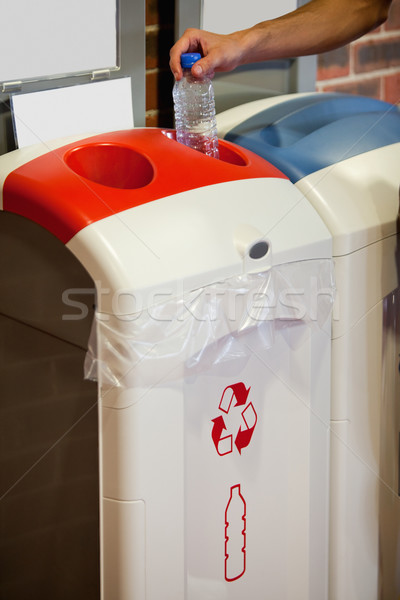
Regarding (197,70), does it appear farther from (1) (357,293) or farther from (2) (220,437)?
(2) (220,437)

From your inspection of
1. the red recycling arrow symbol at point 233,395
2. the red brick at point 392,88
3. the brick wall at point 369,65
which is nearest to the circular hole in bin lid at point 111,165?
the red recycling arrow symbol at point 233,395

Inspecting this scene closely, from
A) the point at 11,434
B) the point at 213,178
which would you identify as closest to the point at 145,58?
the point at 213,178

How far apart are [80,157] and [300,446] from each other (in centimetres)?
70

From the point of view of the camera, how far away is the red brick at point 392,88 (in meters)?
2.65

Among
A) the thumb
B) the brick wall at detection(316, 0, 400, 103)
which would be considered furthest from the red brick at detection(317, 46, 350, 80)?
the thumb

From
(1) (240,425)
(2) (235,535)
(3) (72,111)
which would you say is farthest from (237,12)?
(2) (235,535)

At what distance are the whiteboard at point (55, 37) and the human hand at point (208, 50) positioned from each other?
0.21m

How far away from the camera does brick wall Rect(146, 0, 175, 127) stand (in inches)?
73.6

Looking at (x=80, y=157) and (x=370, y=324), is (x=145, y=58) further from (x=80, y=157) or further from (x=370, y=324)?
(x=370, y=324)

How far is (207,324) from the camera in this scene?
1379 millimetres

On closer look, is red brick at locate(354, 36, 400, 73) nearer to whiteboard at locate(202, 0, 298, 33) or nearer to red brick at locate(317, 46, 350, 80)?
red brick at locate(317, 46, 350, 80)

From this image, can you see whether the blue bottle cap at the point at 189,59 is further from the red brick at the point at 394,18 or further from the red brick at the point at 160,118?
the red brick at the point at 394,18

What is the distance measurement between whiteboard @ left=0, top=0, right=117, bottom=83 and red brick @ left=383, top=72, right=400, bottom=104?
1.22 meters

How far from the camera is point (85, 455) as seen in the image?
56.5 inches
